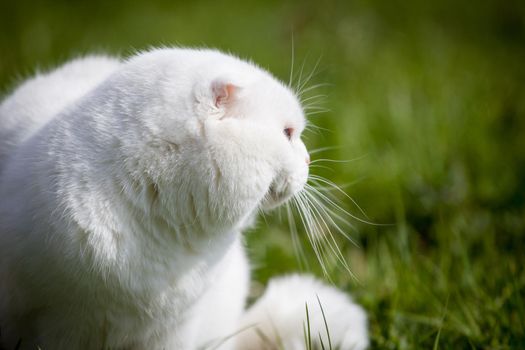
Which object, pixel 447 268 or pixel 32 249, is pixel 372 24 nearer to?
pixel 447 268

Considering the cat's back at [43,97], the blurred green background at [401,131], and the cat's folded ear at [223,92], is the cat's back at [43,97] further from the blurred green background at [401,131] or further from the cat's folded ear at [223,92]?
the cat's folded ear at [223,92]

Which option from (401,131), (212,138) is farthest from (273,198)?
(401,131)

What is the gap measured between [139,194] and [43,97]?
0.72 m

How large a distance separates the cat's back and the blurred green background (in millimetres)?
297

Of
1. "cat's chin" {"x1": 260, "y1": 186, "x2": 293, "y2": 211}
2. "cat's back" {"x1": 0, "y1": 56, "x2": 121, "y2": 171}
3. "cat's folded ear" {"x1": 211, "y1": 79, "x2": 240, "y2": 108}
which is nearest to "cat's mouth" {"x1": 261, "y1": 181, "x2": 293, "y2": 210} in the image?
"cat's chin" {"x1": 260, "y1": 186, "x2": 293, "y2": 211}

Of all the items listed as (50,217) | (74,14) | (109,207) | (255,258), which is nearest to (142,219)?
(109,207)

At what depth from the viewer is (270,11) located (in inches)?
211

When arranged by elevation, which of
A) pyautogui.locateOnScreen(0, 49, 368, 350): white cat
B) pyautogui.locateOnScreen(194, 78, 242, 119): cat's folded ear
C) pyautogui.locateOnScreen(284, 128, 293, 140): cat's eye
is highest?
pyautogui.locateOnScreen(194, 78, 242, 119): cat's folded ear

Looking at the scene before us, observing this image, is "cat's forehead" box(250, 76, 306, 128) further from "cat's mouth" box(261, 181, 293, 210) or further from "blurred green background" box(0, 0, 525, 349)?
"blurred green background" box(0, 0, 525, 349)

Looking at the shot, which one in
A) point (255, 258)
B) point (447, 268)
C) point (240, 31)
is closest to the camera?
point (447, 268)

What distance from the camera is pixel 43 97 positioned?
1.84m

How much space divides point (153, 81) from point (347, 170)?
5.32 ft

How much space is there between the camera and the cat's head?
1.36 m

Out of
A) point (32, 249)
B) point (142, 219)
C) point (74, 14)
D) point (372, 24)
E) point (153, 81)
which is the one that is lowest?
point (32, 249)
